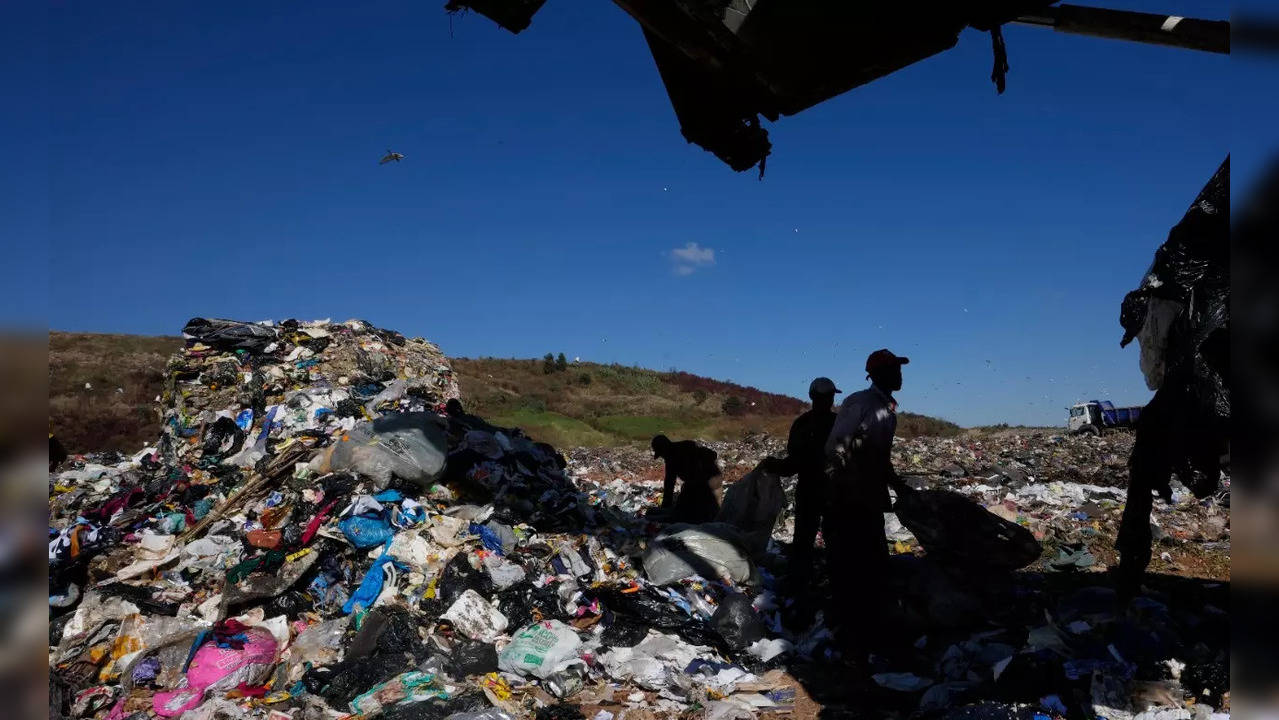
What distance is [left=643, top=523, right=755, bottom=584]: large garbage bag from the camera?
5062mm

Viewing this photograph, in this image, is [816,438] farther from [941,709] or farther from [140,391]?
[140,391]

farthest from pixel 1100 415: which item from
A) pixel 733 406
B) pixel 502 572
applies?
pixel 502 572

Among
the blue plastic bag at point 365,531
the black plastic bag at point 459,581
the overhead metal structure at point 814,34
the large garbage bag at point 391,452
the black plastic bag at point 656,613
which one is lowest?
the black plastic bag at point 656,613

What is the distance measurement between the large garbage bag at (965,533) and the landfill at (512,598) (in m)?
0.02

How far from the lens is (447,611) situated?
4.52 m

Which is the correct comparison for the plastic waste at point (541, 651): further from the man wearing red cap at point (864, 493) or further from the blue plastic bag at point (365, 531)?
the man wearing red cap at point (864, 493)

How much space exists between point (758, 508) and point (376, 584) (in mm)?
3121

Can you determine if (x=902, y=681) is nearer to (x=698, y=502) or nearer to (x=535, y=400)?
(x=698, y=502)

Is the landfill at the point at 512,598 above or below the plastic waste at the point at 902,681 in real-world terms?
above

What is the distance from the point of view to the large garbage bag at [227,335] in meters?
8.65

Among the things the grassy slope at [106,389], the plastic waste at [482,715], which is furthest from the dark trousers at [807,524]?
the grassy slope at [106,389]

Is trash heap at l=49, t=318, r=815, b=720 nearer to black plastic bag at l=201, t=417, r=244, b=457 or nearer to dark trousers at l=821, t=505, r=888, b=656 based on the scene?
black plastic bag at l=201, t=417, r=244, b=457

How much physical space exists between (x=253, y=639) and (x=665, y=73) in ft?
14.0

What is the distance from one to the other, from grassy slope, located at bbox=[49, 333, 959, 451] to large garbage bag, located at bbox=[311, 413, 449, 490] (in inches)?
473
